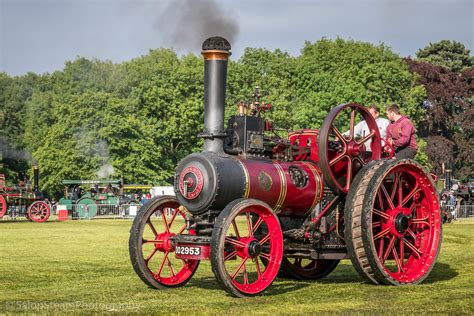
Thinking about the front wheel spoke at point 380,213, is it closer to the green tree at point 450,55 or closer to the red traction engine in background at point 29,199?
the red traction engine in background at point 29,199

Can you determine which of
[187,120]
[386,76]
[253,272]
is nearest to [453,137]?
[386,76]

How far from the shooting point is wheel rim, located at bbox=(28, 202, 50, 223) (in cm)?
3819

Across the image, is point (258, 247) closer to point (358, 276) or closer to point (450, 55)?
point (358, 276)

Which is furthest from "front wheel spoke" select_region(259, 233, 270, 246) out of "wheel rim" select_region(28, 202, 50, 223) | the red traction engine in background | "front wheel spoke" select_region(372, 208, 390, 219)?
"wheel rim" select_region(28, 202, 50, 223)

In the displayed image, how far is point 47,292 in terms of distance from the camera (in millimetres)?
10797

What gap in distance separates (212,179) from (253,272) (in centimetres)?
324

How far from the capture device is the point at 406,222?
37.7ft

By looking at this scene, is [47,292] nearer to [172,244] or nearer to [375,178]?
[172,244]

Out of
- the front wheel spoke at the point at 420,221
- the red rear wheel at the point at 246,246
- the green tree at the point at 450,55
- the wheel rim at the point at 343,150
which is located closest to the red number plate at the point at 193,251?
the red rear wheel at the point at 246,246

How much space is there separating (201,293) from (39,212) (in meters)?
29.5

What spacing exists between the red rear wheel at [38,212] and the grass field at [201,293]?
73.3 ft

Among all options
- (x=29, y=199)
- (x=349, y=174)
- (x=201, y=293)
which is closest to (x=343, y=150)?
(x=349, y=174)

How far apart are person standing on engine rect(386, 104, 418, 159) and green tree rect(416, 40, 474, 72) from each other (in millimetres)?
66475

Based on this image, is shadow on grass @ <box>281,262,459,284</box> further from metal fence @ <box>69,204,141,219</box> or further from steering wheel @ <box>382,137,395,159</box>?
metal fence @ <box>69,204,141,219</box>
